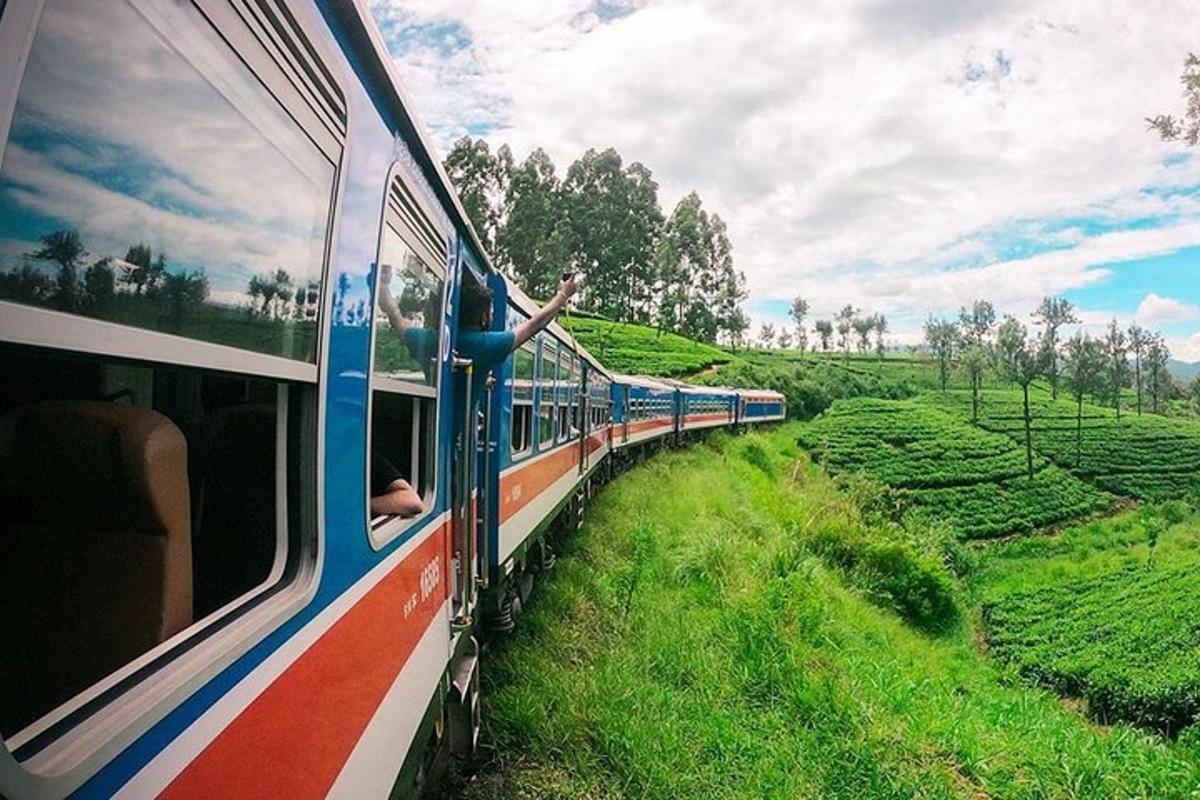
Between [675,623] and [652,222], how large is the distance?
52.8 meters

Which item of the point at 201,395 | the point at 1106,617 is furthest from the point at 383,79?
the point at 1106,617

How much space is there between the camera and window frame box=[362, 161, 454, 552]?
2234 mm

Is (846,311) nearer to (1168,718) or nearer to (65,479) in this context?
(1168,718)

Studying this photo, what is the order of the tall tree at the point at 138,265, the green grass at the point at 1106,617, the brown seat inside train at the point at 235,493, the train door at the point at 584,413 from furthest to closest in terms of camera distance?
the green grass at the point at 1106,617 → the train door at the point at 584,413 → the brown seat inside train at the point at 235,493 → the tall tree at the point at 138,265

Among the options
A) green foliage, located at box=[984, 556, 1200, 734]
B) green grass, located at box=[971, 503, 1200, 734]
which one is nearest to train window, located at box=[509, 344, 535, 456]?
green grass, located at box=[971, 503, 1200, 734]

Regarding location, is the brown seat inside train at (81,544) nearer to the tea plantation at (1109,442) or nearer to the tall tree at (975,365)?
the tea plantation at (1109,442)

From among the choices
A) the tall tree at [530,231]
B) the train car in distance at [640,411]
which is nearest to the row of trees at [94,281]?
the train car in distance at [640,411]

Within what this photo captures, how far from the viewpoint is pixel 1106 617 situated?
24.2 meters

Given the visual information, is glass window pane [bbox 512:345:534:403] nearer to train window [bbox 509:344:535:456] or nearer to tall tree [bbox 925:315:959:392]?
train window [bbox 509:344:535:456]

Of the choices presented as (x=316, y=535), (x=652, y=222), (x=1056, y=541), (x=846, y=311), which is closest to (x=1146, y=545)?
(x=1056, y=541)

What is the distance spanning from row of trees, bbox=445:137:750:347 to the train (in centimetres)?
4301

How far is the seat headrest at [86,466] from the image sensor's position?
111 cm

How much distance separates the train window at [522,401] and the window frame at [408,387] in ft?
7.39

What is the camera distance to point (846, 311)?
9388 centimetres
